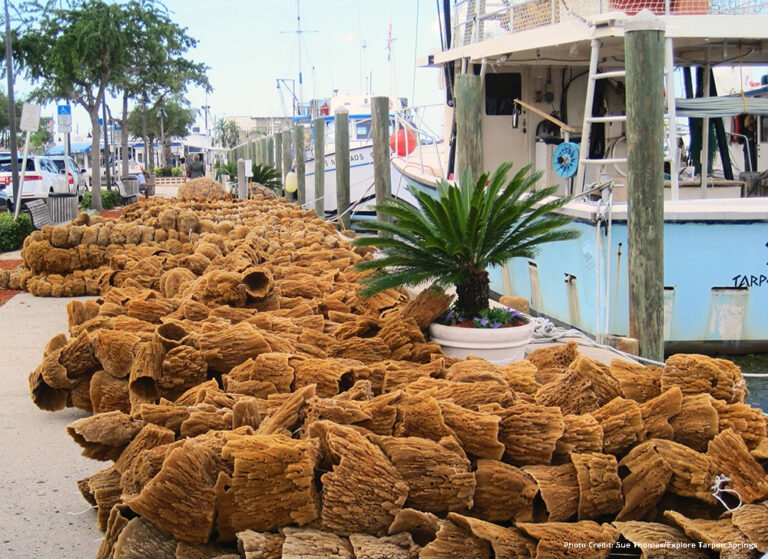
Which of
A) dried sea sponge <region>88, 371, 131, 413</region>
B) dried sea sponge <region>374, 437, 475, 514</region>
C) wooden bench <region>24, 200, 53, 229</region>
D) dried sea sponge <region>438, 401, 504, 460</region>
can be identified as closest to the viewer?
dried sea sponge <region>374, 437, 475, 514</region>

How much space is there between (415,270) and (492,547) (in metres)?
3.04

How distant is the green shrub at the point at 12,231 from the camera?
56.9ft

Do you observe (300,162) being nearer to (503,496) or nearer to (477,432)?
(477,432)

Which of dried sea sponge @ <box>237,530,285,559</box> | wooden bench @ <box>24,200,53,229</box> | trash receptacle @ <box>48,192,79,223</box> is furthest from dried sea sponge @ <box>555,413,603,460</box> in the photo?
trash receptacle @ <box>48,192,79,223</box>

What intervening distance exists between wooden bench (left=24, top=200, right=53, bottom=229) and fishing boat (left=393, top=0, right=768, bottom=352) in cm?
751

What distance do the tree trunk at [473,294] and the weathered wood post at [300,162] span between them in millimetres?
21834

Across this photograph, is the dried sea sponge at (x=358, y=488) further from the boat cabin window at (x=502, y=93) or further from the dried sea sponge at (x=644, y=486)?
the boat cabin window at (x=502, y=93)

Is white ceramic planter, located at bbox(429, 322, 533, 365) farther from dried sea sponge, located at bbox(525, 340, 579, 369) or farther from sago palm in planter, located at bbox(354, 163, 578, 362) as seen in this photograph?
dried sea sponge, located at bbox(525, 340, 579, 369)

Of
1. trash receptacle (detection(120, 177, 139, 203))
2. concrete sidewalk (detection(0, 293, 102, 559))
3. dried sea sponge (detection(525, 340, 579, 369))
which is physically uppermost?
trash receptacle (detection(120, 177, 139, 203))

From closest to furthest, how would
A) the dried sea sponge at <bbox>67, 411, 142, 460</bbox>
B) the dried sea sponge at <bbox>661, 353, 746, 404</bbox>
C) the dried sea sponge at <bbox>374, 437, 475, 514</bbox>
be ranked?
the dried sea sponge at <bbox>374, 437, 475, 514</bbox> → the dried sea sponge at <bbox>67, 411, 142, 460</bbox> → the dried sea sponge at <bbox>661, 353, 746, 404</bbox>

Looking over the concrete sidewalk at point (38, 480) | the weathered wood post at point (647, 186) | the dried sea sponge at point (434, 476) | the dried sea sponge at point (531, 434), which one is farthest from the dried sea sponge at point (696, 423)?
the weathered wood post at point (647, 186)

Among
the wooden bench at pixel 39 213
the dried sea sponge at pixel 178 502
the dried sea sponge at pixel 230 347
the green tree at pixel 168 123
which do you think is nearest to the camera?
the dried sea sponge at pixel 178 502

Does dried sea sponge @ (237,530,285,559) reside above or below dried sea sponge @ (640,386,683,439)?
below

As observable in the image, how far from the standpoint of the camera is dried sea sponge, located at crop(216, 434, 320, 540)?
3377 millimetres
